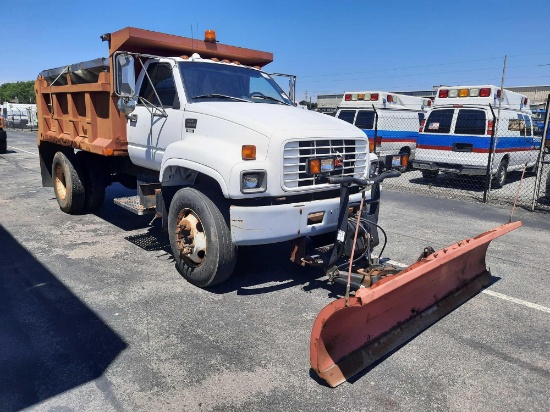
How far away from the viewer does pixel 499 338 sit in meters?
3.84

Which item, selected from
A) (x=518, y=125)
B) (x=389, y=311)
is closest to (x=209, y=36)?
(x=389, y=311)

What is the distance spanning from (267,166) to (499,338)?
2580 millimetres

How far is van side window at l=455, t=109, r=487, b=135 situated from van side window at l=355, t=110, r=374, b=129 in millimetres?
3243

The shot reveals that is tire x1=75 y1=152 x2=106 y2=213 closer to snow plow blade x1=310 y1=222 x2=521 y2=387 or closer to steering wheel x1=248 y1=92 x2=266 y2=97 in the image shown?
steering wheel x1=248 y1=92 x2=266 y2=97

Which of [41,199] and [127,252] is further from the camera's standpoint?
[41,199]

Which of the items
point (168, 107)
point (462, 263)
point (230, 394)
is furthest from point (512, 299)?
point (168, 107)

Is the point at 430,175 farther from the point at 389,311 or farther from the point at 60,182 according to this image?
the point at 389,311

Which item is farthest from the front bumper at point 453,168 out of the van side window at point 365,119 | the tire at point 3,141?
the tire at point 3,141

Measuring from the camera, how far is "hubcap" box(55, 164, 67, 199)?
25.8 ft

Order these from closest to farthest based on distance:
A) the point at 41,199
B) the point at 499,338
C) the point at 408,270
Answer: the point at 408,270 < the point at 499,338 < the point at 41,199

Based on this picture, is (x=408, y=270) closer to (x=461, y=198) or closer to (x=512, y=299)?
(x=512, y=299)

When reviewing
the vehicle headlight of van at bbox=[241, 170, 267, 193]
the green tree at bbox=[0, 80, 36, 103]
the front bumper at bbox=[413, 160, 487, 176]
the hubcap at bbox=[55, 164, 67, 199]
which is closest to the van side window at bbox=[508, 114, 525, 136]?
the front bumper at bbox=[413, 160, 487, 176]

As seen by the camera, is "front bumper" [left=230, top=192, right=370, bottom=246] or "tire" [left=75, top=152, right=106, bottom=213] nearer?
"front bumper" [left=230, top=192, right=370, bottom=246]

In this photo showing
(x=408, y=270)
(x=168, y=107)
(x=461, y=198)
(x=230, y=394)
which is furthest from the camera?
(x=461, y=198)
